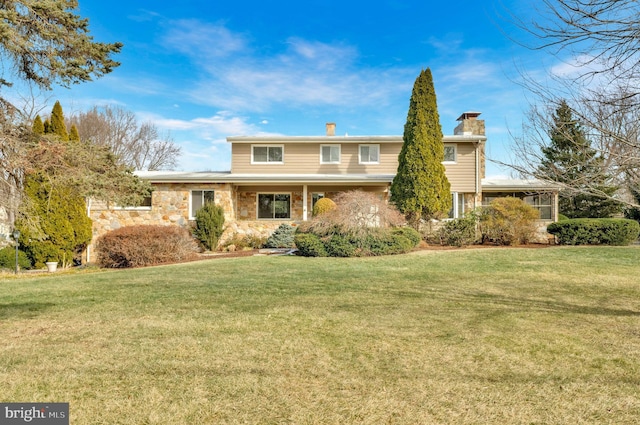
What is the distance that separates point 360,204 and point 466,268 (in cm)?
452

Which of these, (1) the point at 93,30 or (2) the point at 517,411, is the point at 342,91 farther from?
(2) the point at 517,411

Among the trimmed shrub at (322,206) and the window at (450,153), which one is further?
the window at (450,153)

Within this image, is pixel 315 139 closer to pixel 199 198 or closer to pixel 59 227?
pixel 199 198

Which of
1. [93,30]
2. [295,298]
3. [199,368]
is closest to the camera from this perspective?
[199,368]

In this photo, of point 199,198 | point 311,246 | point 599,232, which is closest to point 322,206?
point 311,246

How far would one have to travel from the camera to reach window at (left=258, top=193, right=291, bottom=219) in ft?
69.6

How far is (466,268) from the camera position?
10797 millimetres

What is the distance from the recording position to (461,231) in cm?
1628

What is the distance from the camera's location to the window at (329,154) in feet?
70.0

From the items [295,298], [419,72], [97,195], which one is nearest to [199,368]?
[97,195]

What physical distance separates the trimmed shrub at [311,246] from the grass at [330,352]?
17.3 feet

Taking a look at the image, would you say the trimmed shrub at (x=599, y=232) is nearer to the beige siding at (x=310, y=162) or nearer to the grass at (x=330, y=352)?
the beige siding at (x=310, y=162)

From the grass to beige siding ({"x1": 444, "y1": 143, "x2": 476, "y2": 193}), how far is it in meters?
12.1

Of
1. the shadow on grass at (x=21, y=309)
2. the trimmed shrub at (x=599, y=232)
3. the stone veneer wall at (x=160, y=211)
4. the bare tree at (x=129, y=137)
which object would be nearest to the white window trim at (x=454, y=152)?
the trimmed shrub at (x=599, y=232)
